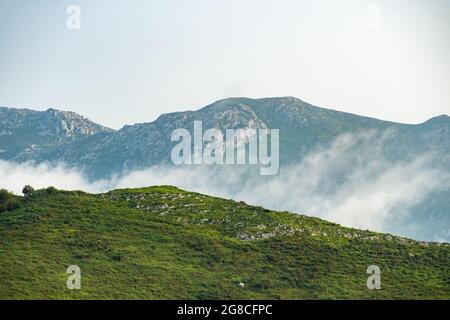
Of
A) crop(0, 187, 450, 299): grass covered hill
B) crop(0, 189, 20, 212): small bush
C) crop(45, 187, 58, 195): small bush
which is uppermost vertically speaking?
crop(45, 187, 58, 195): small bush

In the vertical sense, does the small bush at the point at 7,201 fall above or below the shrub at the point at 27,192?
→ below

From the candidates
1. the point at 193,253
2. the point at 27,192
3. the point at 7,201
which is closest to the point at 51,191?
the point at 27,192

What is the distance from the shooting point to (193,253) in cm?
7250

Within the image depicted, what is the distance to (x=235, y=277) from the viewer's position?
65938 mm

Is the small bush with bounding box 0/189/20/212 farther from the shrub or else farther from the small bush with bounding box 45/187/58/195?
the small bush with bounding box 45/187/58/195

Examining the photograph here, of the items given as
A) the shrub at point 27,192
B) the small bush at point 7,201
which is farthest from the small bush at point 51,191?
the small bush at point 7,201

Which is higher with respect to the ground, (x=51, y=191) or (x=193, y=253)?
(x=51, y=191)

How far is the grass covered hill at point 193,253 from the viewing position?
60.8 meters

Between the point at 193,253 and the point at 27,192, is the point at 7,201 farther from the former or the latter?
the point at 193,253

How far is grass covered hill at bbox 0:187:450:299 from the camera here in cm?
6084

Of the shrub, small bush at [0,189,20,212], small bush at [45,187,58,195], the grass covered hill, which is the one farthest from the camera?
small bush at [45,187,58,195]

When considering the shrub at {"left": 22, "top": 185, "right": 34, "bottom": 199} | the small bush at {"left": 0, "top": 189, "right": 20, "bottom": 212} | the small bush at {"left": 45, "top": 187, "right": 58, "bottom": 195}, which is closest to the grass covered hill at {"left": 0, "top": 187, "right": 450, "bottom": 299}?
the small bush at {"left": 0, "top": 189, "right": 20, "bottom": 212}

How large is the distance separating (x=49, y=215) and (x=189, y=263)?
1047 inches

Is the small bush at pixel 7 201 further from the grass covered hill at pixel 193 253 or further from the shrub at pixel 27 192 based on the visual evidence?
the shrub at pixel 27 192
